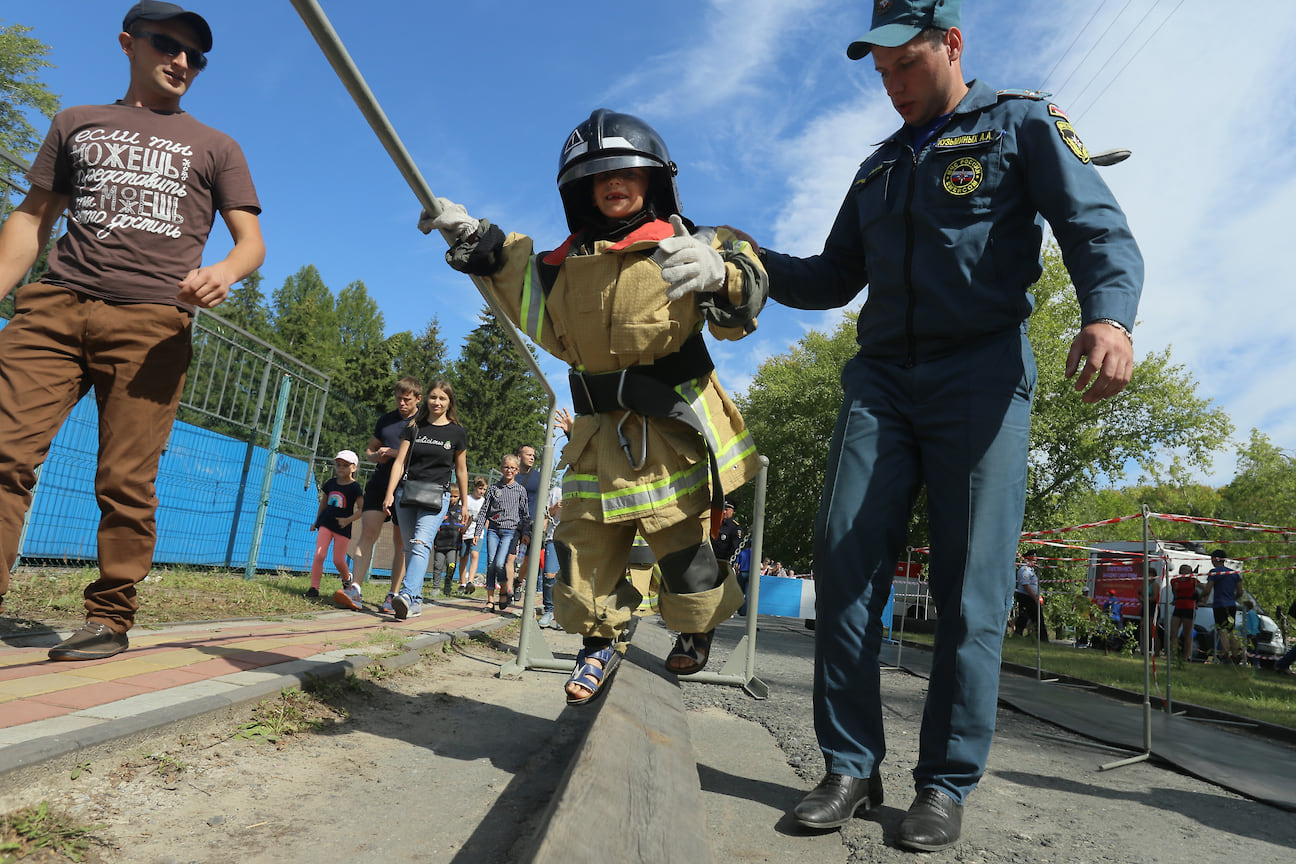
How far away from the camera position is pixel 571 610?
2.64 meters

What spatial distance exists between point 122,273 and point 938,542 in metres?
2.99

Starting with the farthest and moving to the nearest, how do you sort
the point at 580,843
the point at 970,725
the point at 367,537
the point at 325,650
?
the point at 367,537 → the point at 325,650 → the point at 970,725 → the point at 580,843

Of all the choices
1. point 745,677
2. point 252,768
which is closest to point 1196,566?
point 745,677

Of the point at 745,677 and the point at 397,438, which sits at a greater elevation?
the point at 397,438

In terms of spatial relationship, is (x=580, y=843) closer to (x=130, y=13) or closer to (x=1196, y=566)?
(x=130, y=13)

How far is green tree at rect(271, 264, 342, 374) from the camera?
51.1 meters

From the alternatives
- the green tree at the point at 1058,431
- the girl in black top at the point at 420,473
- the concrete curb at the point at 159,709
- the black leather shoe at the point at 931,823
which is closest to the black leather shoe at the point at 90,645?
the concrete curb at the point at 159,709

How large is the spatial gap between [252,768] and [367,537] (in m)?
5.15

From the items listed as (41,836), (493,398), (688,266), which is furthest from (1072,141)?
(493,398)

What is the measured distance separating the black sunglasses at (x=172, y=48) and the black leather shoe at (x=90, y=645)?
2.19m

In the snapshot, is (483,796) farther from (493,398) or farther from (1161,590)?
(493,398)

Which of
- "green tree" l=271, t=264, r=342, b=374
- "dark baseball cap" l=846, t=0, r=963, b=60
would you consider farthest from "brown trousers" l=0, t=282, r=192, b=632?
"green tree" l=271, t=264, r=342, b=374

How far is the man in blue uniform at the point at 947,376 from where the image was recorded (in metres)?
2.14

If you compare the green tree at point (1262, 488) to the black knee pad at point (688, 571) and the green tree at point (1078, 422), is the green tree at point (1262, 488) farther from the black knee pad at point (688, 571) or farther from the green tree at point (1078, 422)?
the black knee pad at point (688, 571)
